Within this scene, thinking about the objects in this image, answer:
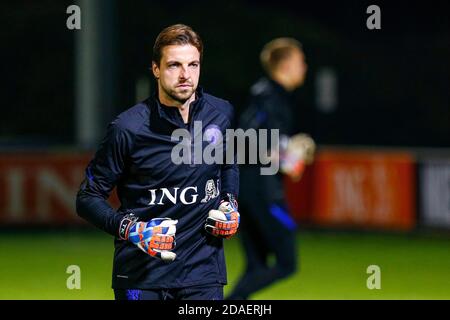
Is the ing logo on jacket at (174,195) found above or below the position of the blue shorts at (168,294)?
above

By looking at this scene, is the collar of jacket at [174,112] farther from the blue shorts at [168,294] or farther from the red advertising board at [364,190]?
the red advertising board at [364,190]

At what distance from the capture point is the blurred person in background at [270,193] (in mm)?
9500

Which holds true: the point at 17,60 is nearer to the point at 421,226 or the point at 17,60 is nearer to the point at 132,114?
the point at 421,226

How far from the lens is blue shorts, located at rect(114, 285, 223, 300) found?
6062 millimetres

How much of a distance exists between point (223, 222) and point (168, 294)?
18.7 inches

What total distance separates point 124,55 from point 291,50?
28.7 meters

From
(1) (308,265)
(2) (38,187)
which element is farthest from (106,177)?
(2) (38,187)

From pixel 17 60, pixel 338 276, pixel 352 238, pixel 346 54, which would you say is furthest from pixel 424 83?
pixel 338 276

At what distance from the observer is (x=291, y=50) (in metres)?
9.52

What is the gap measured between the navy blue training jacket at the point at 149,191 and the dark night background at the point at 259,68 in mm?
27898

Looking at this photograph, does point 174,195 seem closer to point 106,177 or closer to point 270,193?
point 106,177

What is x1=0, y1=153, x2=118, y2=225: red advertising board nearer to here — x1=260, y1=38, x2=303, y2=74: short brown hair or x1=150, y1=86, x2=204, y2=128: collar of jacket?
x1=260, y1=38, x2=303, y2=74: short brown hair

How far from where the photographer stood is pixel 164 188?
6027mm

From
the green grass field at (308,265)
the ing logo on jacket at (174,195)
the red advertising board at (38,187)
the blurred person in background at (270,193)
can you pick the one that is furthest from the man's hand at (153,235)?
the red advertising board at (38,187)
